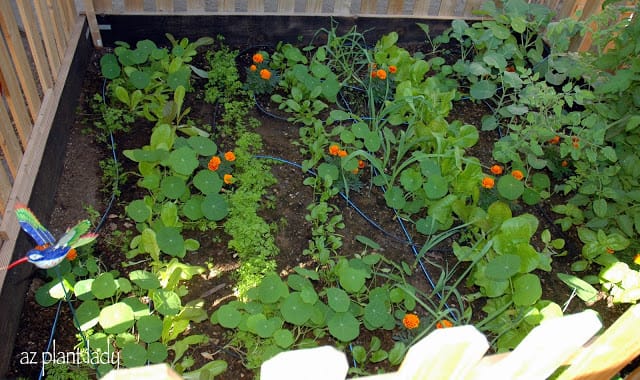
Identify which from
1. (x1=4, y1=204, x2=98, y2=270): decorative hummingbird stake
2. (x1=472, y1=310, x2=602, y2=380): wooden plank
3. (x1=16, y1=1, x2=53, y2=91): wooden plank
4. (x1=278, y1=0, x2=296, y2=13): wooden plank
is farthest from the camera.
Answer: (x1=278, y1=0, x2=296, y2=13): wooden plank

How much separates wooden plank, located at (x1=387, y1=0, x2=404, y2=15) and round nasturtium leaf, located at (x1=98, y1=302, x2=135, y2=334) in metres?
2.59

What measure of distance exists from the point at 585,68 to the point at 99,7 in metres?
2.77

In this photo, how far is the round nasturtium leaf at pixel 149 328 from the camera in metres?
2.29

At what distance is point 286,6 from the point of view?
3.72m

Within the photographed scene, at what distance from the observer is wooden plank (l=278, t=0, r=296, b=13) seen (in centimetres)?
370

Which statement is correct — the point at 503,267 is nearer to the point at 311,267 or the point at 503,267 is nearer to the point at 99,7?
the point at 311,267

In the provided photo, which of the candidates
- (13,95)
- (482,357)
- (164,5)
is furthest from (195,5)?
(482,357)

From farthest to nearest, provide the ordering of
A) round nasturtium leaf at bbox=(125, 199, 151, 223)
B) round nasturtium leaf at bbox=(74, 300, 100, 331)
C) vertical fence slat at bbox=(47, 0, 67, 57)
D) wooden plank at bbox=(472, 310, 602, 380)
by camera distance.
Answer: vertical fence slat at bbox=(47, 0, 67, 57), round nasturtium leaf at bbox=(125, 199, 151, 223), round nasturtium leaf at bbox=(74, 300, 100, 331), wooden plank at bbox=(472, 310, 602, 380)

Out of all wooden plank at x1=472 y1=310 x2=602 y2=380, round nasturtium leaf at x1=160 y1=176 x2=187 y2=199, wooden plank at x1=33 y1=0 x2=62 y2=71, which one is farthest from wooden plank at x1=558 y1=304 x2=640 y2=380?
wooden plank at x1=33 y1=0 x2=62 y2=71

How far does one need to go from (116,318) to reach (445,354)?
1495 millimetres

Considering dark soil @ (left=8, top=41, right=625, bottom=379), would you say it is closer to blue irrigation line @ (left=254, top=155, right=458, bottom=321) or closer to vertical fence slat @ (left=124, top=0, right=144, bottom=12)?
blue irrigation line @ (left=254, top=155, right=458, bottom=321)

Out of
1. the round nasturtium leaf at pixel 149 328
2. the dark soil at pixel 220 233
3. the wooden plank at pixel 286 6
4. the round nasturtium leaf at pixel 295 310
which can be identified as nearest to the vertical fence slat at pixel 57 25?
the dark soil at pixel 220 233

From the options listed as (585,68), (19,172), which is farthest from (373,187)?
(19,172)

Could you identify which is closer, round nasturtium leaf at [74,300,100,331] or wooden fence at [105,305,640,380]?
wooden fence at [105,305,640,380]
